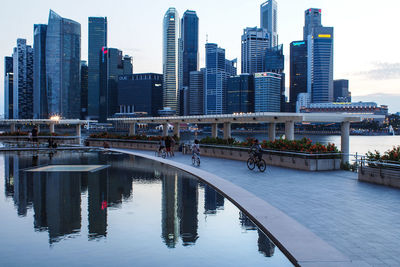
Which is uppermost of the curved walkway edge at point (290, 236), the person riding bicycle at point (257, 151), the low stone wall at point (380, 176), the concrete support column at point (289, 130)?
the concrete support column at point (289, 130)

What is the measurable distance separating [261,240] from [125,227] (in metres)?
3.38

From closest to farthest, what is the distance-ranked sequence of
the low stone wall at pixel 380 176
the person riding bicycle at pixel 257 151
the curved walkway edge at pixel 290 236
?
the curved walkway edge at pixel 290 236
the low stone wall at pixel 380 176
the person riding bicycle at pixel 257 151

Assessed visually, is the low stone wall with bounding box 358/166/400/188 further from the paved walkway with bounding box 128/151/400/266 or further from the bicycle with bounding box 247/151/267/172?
the bicycle with bounding box 247/151/267/172

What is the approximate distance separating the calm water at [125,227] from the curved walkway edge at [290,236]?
0.22 meters

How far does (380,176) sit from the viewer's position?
15398 mm

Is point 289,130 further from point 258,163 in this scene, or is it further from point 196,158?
point 258,163

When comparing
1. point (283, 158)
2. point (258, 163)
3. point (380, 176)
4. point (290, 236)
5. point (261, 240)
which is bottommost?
point (261, 240)

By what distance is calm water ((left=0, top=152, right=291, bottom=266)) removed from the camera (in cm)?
664

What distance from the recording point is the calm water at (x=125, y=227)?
6.64 meters

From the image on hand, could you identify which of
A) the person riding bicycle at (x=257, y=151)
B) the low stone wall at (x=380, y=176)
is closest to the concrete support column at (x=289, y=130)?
the person riding bicycle at (x=257, y=151)

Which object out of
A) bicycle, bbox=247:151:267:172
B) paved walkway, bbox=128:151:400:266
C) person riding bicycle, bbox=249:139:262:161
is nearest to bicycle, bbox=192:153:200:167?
bicycle, bbox=247:151:267:172

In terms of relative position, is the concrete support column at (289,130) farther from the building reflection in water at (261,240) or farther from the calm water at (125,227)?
the building reflection in water at (261,240)

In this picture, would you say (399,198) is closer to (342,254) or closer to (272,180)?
(272,180)

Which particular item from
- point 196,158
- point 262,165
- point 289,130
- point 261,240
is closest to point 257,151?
point 262,165
